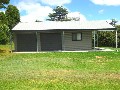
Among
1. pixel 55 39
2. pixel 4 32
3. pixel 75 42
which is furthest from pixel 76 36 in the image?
pixel 4 32

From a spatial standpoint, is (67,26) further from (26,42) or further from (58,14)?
(58,14)

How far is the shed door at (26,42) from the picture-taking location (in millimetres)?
37406

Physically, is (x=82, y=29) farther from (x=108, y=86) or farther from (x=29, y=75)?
(x=108, y=86)

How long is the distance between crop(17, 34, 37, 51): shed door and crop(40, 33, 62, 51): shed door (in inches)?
36.5

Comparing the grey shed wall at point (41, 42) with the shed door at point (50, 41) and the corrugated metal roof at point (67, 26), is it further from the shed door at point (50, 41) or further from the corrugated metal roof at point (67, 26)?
the corrugated metal roof at point (67, 26)

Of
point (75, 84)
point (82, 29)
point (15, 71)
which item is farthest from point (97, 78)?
point (82, 29)

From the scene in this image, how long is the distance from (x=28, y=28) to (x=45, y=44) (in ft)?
8.97

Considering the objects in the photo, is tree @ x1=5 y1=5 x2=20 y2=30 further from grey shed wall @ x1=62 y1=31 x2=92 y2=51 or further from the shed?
grey shed wall @ x1=62 y1=31 x2=92 y2=51

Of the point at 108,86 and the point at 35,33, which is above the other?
the point at 35,33

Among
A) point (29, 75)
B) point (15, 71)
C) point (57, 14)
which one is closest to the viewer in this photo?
point (29, 75)

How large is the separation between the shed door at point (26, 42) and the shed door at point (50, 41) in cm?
93

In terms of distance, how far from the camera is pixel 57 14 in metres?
93.8

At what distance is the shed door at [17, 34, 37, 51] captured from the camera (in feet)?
123

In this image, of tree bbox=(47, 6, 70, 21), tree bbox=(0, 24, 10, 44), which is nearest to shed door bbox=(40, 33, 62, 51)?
tree bbox=(0, 24, 10, 44)
